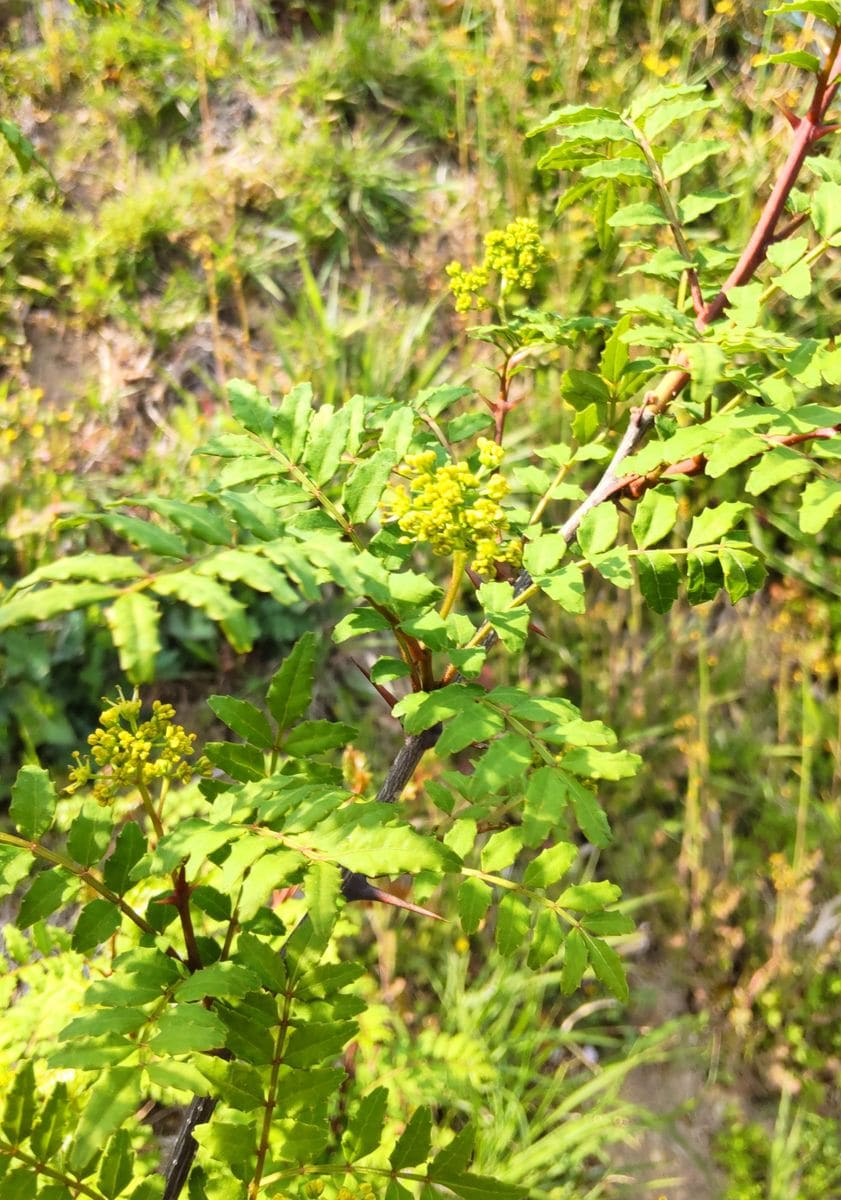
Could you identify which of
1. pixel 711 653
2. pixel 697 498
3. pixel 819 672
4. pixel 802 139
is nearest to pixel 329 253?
pixel 697 498

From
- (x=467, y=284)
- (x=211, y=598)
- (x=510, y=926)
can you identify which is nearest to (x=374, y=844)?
(x=510, y=926)

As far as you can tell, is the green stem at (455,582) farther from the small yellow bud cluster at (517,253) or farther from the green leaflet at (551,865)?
the small yellow bud cluster at (517,253)

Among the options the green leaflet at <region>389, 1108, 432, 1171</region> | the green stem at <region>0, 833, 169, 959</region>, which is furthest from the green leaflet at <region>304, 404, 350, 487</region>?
the green leaflet at <region>389, 1108, 432, 1171</region>

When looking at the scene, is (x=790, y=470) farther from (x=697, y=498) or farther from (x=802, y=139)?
(x=697, y=498)

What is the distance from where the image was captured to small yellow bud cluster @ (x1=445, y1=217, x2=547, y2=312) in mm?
1062

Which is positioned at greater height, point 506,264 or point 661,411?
point 506,264

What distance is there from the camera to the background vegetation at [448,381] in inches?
94.8

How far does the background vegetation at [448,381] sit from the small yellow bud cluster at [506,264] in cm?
59

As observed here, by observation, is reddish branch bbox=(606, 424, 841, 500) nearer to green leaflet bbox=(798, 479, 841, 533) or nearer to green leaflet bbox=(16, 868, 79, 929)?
green leaflet bbox=(798, 479, 841, 533)

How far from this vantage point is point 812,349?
0.86 m

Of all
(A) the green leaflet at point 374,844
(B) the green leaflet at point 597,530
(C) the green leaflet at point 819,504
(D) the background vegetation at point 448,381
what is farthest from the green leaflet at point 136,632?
(D) the background vegetation at point 448,381

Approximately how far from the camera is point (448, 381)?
135 inches

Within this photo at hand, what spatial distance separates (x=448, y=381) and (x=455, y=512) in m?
2.74

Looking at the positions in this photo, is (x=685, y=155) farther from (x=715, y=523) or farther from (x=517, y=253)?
(x=715, y=523)
